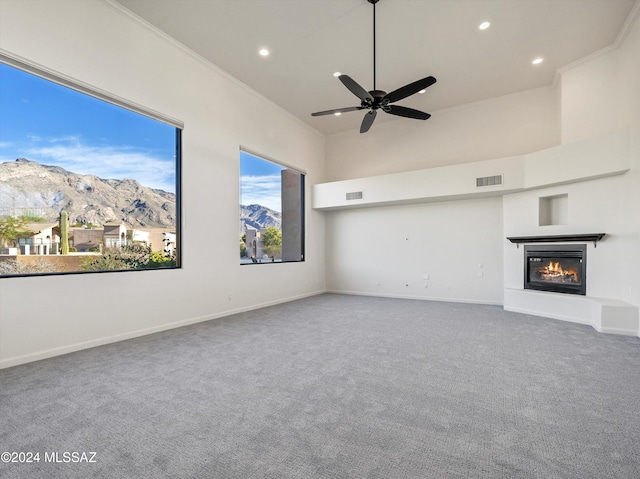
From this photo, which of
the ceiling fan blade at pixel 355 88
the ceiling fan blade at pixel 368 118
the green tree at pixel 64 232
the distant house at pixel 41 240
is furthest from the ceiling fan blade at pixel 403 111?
the distant house at pixel 41 240

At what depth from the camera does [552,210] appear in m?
5.35

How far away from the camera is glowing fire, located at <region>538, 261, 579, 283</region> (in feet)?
16.3

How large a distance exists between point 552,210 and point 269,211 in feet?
17.6

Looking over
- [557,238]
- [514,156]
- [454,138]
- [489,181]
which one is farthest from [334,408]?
[454,138]

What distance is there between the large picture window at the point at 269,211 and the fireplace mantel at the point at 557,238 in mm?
4446

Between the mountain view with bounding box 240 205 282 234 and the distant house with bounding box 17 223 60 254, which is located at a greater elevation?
the mountain view with bounding box 240 205 282 234

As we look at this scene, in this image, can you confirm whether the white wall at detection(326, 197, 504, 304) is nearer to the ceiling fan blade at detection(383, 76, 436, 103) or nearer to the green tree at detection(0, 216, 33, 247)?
the ceiling fan blade at detection(383, 76, 436, 103)

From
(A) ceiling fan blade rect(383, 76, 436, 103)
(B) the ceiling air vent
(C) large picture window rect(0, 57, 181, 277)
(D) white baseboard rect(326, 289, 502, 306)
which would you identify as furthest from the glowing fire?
(C) large picture window rect(0, 57, 181, 277)

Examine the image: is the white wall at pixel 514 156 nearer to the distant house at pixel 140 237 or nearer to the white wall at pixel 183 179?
the white wall at pixel 183 179

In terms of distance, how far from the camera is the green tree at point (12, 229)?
310 cm

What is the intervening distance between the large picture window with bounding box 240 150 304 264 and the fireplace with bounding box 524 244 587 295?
4623 millimetres

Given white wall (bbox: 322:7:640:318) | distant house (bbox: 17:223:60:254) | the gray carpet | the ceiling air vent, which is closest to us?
the gray carpet

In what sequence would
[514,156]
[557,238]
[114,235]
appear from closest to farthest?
1. [114,235]
2. [557,238]
3. [514,156]

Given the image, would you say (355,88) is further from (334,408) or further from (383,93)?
(334,408)
